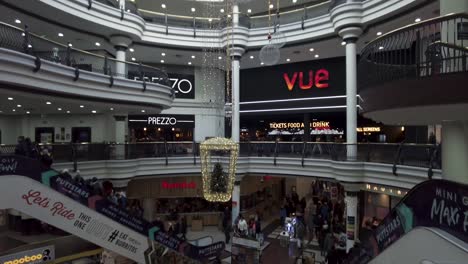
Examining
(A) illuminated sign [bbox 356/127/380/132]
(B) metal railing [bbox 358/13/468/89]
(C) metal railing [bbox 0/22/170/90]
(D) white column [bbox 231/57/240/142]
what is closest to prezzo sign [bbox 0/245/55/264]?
(C) metal railing [bbox 0/22/170/90]

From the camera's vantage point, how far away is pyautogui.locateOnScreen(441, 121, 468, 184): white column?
239 inches

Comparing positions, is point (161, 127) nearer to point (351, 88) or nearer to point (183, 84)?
point (183, 84)

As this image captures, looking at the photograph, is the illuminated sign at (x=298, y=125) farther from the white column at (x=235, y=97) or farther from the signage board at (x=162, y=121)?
the white column at (x=235, y=97)

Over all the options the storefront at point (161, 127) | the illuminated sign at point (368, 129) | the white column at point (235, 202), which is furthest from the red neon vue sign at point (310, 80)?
the white column at point (235, 202)

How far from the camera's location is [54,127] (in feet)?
67.2

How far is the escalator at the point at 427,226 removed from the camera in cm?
349

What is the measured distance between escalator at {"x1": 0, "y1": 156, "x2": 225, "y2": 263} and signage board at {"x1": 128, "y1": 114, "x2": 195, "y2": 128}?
12425mm

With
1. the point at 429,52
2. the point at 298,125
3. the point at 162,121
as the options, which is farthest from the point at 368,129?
the point at 429,52

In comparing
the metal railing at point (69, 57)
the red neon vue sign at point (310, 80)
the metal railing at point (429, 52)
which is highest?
the red neon vue sign at point (310, 80)

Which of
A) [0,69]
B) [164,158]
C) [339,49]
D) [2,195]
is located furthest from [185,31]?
[2,195]

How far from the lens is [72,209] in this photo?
881 cm

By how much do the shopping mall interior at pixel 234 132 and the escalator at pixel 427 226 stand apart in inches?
0.9

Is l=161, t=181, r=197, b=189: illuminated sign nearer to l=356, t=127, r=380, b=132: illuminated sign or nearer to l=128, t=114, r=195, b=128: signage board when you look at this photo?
l=128, t=114, r=195, b=128: signage board

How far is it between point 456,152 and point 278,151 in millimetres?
11117
